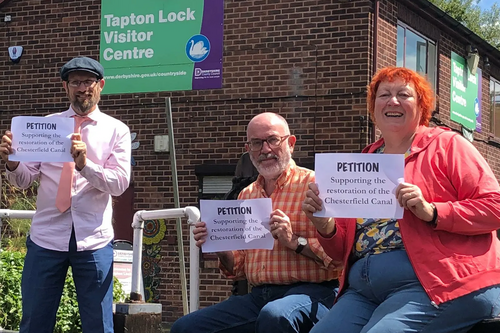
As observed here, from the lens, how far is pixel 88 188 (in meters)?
4.36

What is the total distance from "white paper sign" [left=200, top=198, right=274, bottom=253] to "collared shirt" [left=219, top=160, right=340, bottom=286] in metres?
0.16

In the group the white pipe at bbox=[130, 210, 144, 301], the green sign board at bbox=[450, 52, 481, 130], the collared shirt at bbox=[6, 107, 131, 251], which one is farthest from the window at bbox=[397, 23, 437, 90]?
the collared shirt at bbox=[6, 107, 131, 251]

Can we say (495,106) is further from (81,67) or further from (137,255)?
(81,67)

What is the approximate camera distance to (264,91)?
11.9 meters

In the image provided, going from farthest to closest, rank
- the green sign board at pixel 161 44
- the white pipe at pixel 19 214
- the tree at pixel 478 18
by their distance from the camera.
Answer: the tree at pixel 478 18
the green sign board at pixel 161 44
the white pipe at pixel 19 214

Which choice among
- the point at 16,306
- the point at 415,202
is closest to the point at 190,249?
the point at 415,202

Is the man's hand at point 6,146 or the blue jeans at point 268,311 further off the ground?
the man's hand at point 6,146

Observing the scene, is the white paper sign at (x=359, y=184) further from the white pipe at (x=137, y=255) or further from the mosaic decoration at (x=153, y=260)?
the mosaic decoration at (x=153, y=260)

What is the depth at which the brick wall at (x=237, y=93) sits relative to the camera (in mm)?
11398

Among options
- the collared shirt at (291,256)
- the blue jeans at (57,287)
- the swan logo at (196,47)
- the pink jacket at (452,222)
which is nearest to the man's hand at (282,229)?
the collared shirt at (291,256)

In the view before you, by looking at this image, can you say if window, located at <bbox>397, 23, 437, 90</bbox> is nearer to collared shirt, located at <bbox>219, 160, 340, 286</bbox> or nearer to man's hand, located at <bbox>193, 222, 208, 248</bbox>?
collared shirt, located at <bbox>219, 160, 340, 286</bbox>

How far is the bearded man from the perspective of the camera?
13.0ft

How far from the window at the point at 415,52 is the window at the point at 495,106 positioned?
3.74m

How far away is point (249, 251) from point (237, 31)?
27.1ft
